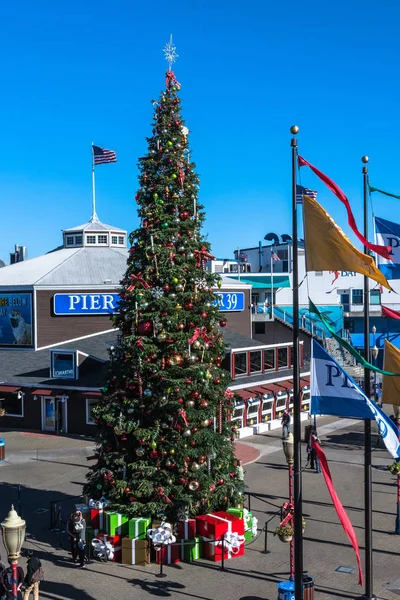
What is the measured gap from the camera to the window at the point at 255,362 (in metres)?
38.2

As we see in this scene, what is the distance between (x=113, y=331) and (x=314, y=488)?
65.1 ft

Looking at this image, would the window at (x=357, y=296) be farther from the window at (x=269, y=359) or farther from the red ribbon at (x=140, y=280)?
the red ribbon at (x=140, y=280)

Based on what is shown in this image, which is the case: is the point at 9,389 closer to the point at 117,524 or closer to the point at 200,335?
the point at 117,524

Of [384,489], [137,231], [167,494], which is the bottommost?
[384,489]

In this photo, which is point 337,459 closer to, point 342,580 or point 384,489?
point 384,489

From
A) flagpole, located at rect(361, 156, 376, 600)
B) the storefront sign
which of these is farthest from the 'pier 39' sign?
flagpole, located at rect(361, 156, 376, 600)

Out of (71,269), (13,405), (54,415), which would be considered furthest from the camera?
(71,269)

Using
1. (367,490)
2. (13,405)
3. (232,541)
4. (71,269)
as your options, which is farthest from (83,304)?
(367,490)

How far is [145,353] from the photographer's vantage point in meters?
18.9

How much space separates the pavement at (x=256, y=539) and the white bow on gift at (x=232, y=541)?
364mm

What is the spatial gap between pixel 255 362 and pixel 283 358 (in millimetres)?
3014

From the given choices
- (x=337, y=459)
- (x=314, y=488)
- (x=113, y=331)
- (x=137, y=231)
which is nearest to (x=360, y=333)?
(x=113, y=331)

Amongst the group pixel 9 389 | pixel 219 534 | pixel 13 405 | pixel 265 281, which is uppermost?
pixel 265 281

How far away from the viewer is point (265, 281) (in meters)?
68.1
